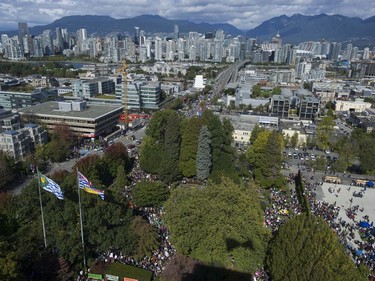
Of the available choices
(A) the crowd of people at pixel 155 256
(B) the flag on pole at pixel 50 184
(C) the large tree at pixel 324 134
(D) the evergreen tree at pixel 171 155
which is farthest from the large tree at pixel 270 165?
(B) the flag on pole at pixel 50 184

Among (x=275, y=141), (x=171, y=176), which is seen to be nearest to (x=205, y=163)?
(x=171, y=176)

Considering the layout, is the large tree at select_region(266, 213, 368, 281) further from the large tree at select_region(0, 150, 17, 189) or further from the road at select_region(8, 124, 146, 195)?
the large tree at select_region(0, 150, 17, 189)

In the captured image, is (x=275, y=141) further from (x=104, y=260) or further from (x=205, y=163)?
(x=104, y=260)

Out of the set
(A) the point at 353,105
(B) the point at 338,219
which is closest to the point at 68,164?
(B) the point at 338,219

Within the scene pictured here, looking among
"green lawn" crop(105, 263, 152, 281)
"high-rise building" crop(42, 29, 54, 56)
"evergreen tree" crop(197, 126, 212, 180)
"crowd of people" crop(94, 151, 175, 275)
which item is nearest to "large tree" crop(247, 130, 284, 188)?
"evergreen tree" crop(197, 126, 212, 180)

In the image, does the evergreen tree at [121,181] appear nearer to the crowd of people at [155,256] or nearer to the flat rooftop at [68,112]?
the crowd of people at [155,256]
